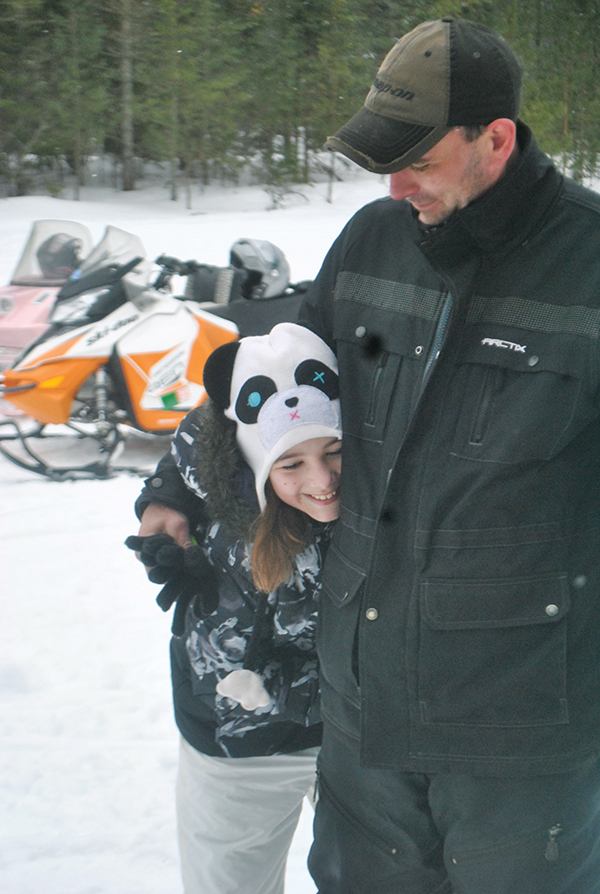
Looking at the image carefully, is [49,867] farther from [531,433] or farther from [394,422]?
[531,433]

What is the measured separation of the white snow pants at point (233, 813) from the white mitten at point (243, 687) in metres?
0.13

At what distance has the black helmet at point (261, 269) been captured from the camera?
5059mm

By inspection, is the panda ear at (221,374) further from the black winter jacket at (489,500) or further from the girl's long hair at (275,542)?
the black winter jacket at (489,500)

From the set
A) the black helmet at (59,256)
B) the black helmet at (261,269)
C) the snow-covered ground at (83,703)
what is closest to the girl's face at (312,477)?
the snow-covered ground at (83,703)

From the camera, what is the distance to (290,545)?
1385mm

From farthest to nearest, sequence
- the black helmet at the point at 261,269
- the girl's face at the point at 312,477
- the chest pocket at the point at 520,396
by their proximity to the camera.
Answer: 1. the black helmet at the point at 261,269
2. the girl's face at the point at 312,477
3. the chest pocket at the point at 520,396

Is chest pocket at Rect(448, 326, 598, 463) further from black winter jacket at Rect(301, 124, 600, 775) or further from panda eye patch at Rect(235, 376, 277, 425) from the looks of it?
panda eye patch at Rect(235, 376, 277, 425)

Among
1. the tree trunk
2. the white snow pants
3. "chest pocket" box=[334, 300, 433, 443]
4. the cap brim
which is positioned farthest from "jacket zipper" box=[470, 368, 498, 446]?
the tree trunk

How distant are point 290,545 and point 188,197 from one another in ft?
56.6

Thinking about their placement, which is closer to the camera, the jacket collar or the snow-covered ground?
the jacket collar

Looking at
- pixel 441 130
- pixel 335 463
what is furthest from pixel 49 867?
pixel 441 130

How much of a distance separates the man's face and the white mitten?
32.4 inches

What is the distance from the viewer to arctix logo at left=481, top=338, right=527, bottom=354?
3.74 ft

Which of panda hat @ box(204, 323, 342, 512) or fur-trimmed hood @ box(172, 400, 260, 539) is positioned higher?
panda hat @ box(204, 323, 342, 512)
